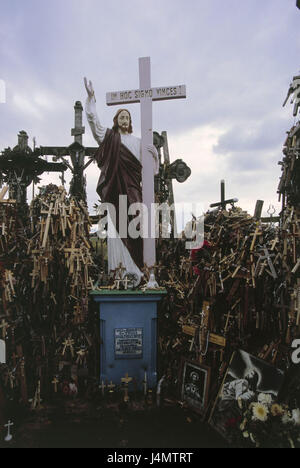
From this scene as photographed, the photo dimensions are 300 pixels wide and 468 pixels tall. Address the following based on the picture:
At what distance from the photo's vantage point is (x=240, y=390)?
440 centimetres

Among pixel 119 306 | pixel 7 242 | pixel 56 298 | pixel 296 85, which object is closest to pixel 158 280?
pixel 119 306

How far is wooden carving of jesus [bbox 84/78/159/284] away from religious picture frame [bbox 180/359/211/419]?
77.7 inches

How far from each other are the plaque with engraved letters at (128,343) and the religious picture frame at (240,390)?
166cm

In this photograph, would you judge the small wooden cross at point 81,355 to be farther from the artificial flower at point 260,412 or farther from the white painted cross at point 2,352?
the artificial flower at point 260,412

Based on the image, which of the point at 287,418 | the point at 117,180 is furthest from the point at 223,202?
the point at 287,418

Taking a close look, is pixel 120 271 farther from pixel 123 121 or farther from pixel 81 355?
pixel 123 121

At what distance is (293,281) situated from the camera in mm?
4492

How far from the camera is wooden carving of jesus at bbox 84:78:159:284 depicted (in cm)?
649

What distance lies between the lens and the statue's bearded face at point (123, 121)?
22.1 ft

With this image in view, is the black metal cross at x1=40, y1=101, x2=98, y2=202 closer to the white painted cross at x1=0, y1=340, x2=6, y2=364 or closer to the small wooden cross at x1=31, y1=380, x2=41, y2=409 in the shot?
the white painted cross at x1=0, y1=340, x2=6, y2=364

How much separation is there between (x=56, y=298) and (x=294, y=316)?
12.6 feet

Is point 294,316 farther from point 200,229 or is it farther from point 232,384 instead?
point 200,229

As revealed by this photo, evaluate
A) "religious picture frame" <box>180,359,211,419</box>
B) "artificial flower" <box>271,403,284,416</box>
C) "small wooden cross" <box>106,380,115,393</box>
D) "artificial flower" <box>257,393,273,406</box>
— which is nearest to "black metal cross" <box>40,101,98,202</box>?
"small wooden cross" <box>106,380,115,393</box>

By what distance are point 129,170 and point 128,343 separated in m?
3.33
